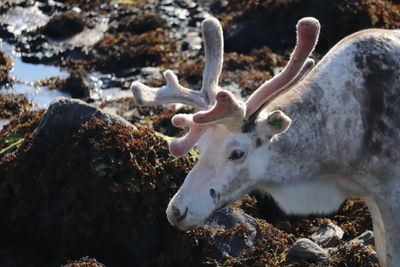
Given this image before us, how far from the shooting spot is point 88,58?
13656mm

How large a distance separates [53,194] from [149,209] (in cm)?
94

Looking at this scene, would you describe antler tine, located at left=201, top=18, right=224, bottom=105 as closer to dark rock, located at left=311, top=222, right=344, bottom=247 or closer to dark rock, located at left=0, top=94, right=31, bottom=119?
dark rock, located at left=311, top=222, right=344, bottom=247

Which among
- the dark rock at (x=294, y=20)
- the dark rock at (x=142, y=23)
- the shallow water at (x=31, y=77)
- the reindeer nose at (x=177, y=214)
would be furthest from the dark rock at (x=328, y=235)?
the dark rock at (x=142, y=23)

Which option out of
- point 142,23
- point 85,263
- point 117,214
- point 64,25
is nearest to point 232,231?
point 117,214

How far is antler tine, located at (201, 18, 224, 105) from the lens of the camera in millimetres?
5195

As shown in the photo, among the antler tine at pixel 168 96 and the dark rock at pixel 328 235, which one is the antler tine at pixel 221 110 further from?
the dark rock at pixel 328 235

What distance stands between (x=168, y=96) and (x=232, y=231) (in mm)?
1943

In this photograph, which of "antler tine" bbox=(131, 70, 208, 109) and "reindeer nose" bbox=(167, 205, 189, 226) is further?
"antler tine" bbox=(131, 70, 208, 109)

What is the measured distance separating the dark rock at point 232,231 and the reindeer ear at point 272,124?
6.20 feet

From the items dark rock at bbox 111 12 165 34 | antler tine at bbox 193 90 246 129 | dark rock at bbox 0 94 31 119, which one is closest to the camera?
antler tine at bbox 193 90 246 129

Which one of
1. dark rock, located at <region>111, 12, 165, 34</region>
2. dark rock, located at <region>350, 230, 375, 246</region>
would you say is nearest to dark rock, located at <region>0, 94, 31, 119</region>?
dark rock, located at <region>111, 12, 165, 34</region>

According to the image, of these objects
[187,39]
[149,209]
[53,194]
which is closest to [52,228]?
[53,194]

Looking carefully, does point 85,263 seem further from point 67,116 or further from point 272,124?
point 272,124

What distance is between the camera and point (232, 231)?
6.56 meters
